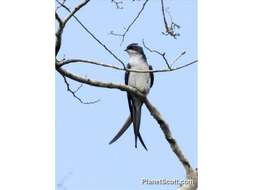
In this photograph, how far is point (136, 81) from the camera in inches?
150

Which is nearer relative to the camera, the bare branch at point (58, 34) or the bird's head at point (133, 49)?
the bare branch at point (58, 34)

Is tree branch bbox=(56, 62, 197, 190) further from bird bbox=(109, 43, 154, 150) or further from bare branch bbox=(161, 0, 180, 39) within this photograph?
bare branch bbox=(161, 0, 180, 39)

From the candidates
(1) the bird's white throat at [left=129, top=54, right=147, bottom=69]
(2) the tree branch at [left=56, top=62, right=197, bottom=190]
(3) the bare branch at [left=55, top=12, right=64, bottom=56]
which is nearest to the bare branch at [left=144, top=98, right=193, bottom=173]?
(2) the tree branch at [left=56, top=62, right=197, bottom=190]

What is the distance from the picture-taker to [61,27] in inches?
144

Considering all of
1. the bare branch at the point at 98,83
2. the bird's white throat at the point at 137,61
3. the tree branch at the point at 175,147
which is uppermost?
the bird's white throat at the point at 137,61

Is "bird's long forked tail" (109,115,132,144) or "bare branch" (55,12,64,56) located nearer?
"bare branch" (55,12,64,56)

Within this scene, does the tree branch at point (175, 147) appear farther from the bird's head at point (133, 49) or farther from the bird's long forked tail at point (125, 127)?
the bird's head at point (133, 49)

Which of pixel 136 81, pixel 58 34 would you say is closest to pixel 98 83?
pixel 136 81

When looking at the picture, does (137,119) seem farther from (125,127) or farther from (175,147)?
(175,147)

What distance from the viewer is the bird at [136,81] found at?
3.77 meters

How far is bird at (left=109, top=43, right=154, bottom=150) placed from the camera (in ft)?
12.4

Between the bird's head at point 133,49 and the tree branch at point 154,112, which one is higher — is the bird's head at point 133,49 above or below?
above

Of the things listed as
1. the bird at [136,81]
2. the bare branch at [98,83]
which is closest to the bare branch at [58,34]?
the bare branch at [98,83]
